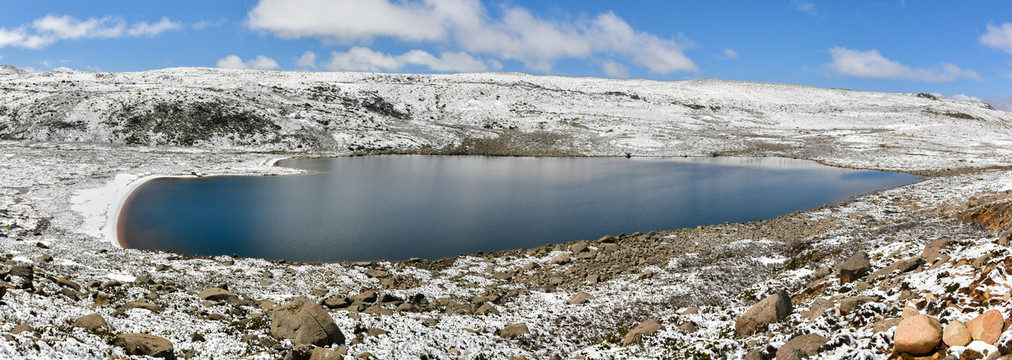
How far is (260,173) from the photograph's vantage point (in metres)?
49.9

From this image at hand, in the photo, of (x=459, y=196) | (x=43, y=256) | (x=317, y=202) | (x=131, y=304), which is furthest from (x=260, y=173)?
(x=131, y=304)

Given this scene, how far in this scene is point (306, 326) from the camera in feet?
36.8

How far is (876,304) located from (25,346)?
1515cm

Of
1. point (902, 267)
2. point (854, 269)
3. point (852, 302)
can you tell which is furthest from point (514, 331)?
point (902, 267)

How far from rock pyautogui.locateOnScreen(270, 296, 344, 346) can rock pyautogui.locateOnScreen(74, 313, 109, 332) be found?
124 inches

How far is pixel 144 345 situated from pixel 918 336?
13.0 m

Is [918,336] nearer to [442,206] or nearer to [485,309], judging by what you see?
[485,309]

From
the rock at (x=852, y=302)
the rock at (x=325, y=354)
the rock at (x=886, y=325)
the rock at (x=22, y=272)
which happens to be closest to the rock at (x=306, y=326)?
the rock at (x=325, y=354)

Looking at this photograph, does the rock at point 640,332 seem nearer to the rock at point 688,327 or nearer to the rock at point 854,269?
the rock at point 688,327

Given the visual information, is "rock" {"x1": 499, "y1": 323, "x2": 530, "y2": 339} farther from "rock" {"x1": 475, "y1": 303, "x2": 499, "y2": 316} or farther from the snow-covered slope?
the snow-covered slope

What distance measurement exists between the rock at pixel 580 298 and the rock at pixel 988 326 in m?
10.3

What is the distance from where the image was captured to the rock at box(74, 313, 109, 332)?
10195mm

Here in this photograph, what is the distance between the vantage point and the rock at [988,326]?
700 cm

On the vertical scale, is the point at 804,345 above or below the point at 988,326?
below
